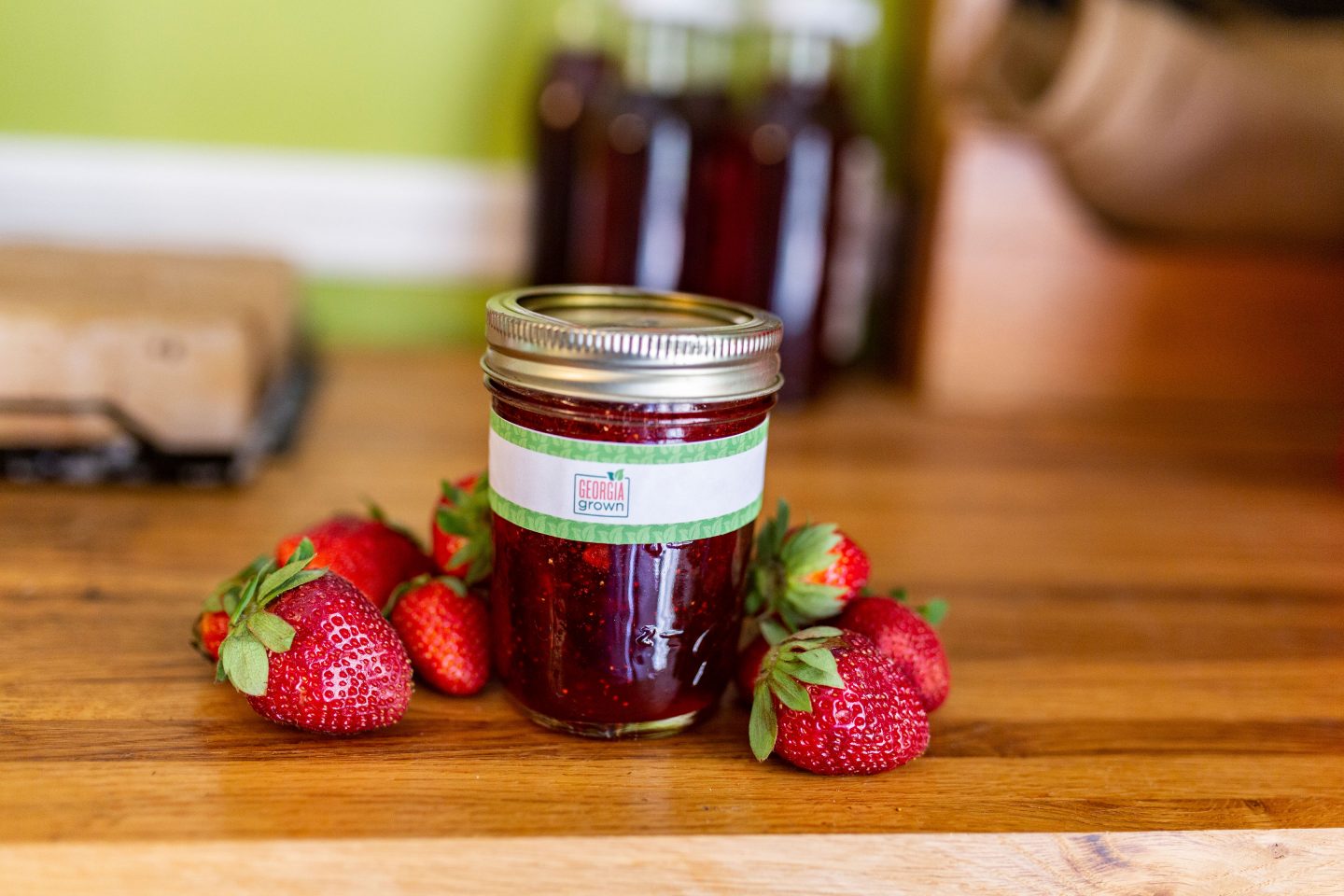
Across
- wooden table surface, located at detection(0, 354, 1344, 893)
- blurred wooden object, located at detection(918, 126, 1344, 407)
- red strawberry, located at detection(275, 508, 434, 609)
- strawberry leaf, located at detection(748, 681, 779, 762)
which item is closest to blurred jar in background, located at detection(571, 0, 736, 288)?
blurred wooden object, located at detection(918, 126, 1344, 407)

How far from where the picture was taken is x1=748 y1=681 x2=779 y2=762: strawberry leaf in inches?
19.3

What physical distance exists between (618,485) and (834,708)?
131 millimetres

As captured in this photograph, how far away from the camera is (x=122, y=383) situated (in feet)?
2.69

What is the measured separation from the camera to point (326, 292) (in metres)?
1.32

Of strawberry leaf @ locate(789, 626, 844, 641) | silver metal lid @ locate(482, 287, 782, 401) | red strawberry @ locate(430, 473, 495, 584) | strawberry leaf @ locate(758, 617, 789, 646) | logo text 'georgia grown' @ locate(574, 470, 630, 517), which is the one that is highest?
silver metal lid @ locate(482, 287, 782, 401)

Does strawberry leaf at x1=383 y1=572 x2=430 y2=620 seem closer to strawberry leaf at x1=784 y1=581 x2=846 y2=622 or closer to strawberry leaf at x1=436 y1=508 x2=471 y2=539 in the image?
strawberry leaf at x1=436 y1=508 x2=471 y2=539

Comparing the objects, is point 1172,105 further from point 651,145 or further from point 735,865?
point 735,865

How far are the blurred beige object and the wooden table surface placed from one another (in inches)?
15.8

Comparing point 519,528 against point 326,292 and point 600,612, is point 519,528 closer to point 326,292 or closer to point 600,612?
point 600,612

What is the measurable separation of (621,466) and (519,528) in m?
0.06

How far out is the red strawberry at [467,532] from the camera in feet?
1.82

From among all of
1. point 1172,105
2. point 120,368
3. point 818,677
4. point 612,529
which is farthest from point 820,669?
point 1172,105

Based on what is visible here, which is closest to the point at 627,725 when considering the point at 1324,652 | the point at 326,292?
the point at 1324,652

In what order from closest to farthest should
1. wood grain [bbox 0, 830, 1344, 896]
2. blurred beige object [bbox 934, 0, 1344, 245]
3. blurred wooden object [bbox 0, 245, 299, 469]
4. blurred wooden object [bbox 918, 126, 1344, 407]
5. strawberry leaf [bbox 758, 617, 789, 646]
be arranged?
wood grain [bbox 0, 830, 1344, 896] < strawberry leaf [bbox 758, 617, 789, 646] < blurred wooden object [bbox 0, 245, 299, 469] < blurred beige object [bbox 934, 0, 1344, 245] < blurred wooden object [bbox 918, 126, 1344, 407]
